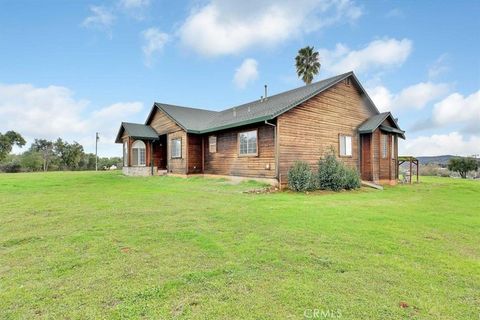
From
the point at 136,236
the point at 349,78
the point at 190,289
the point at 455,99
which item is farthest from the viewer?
the point at 455,99

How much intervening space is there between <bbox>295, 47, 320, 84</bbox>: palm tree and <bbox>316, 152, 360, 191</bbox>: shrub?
751 inches

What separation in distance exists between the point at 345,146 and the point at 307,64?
1710 centimetres

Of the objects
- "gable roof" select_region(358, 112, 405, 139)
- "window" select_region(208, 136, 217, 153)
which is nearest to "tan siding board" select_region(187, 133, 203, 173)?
"window" select_region(208, 136, 217, 153)

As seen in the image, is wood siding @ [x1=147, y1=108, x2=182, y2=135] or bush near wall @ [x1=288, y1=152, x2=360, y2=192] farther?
wood siding @ [x1=147, y1=108, x2=182, y2=135]

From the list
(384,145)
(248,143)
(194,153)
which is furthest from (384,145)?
(194,153)

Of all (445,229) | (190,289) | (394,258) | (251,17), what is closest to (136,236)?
(190,289)

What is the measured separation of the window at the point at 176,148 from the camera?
18953mm

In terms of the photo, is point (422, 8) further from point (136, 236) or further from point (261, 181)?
point (136, 236)

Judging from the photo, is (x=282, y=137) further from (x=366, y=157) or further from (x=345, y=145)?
(x=366, y=157)

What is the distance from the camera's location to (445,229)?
5.39 meters

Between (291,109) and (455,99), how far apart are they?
15.5 metres

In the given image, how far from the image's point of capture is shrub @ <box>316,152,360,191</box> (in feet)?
42.0

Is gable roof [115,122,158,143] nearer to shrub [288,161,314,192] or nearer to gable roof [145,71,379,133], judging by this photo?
gable roof [145,71,379,133]

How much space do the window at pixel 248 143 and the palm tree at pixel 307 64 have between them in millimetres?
17870
